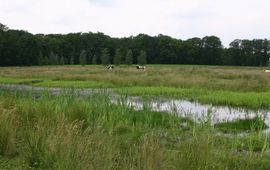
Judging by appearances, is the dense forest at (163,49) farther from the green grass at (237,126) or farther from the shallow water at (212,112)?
the green grass at (237,126)

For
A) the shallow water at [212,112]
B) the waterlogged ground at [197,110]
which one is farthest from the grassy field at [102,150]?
the shallow water at [212,112]

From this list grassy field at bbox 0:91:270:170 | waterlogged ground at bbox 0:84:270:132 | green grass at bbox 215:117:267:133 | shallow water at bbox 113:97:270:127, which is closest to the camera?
grassy field at bbox 0:91:270:170

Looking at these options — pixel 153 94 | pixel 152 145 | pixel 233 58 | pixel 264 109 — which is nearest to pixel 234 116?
pixel 264 109

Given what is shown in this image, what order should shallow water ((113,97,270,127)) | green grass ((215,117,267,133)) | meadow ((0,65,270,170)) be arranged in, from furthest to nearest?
shallow water ((113,97,270,127)), green grass ((215,117,267,133)), meadow ((0,65,270,170))

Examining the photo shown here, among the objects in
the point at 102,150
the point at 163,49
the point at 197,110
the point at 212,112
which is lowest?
the point at 197,110

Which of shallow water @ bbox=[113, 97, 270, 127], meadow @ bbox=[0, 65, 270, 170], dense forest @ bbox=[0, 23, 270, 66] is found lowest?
shallow water @ bbox=[113, 97, 270, 127]

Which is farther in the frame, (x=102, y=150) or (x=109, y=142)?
(x=109, y=142)

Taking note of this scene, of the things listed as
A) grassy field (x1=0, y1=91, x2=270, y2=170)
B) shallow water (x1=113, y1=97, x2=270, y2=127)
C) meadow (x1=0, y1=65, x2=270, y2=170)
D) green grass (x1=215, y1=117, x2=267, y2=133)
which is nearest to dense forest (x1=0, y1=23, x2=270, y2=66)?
shallow water (x1=113, y1=97, x2=270, y2=127)

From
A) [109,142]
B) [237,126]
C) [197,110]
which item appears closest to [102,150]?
[109,142]

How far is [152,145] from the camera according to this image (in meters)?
5.31

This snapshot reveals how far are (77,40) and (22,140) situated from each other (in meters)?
109

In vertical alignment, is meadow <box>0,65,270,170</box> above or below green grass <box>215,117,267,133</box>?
above

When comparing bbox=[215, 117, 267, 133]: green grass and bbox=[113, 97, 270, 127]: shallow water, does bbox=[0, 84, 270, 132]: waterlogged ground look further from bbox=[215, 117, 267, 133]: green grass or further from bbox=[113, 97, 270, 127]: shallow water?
bbox=[215, 117, 267, 133]: green grass

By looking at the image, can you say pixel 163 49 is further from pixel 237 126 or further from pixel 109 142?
pixel 109 142
